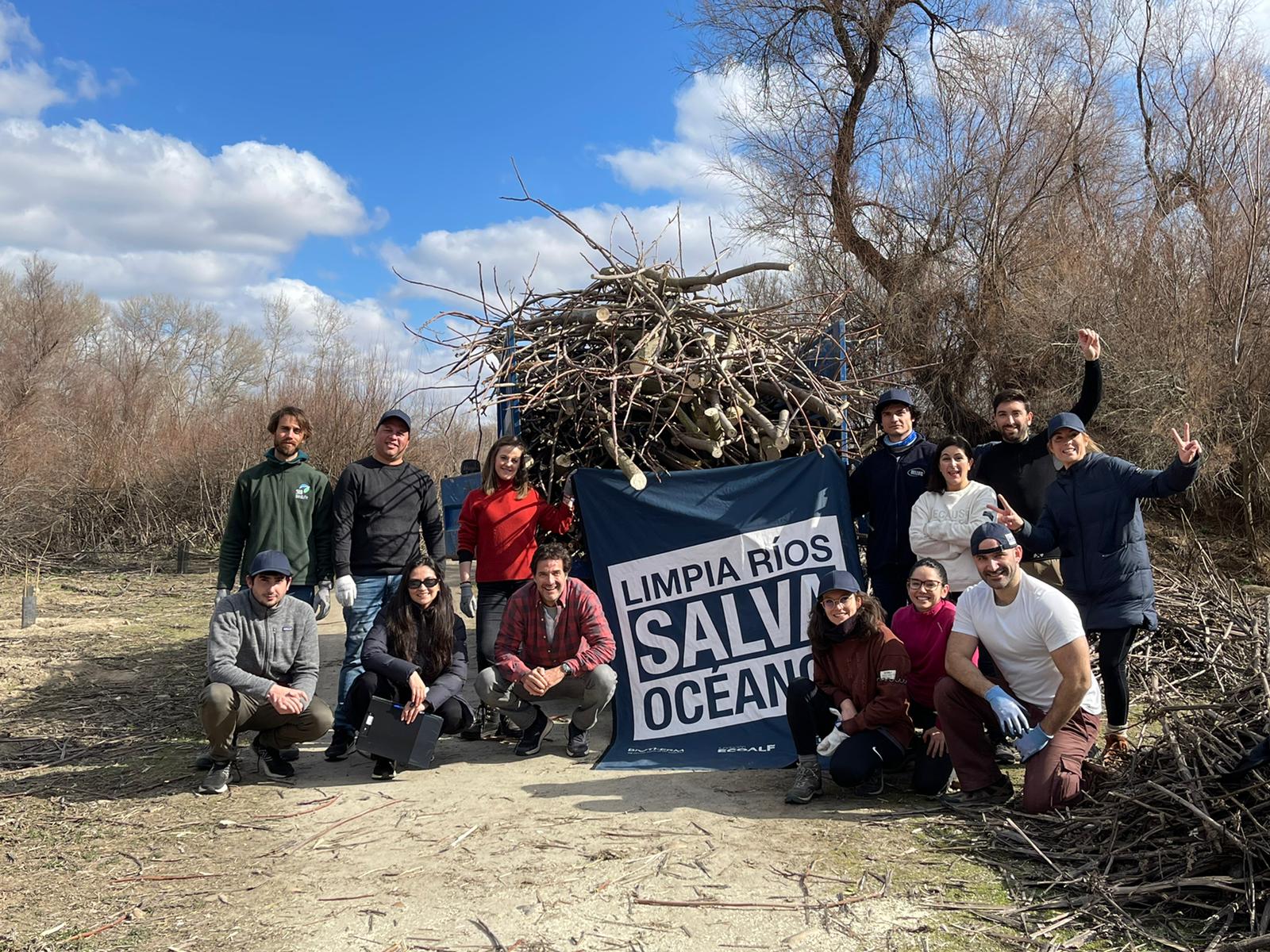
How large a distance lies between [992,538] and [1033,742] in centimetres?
88

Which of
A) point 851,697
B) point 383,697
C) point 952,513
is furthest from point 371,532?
point 952,513

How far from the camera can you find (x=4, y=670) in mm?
7422

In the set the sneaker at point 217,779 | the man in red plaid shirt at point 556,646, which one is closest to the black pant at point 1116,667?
the man in red plaid shirt at point 556,646

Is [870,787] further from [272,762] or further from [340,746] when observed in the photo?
[272,762]

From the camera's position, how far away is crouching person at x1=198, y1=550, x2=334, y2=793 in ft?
15.5

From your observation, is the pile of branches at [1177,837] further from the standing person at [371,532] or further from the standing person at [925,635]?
the standing person at [371,532]

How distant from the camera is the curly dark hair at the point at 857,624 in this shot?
14.8 ft

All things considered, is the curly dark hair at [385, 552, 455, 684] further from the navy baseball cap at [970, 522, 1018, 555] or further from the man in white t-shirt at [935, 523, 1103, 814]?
the navy baseball cap at [970, 522, 1018, 555]

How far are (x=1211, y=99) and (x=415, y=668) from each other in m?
13.8

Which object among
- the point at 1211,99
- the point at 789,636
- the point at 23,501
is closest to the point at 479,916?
the point at 789,636

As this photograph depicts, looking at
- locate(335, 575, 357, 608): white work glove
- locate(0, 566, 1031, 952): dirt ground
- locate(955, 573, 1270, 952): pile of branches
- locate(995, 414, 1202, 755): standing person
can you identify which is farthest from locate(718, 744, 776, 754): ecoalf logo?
locate(335, 575, 357, 608): white work glove

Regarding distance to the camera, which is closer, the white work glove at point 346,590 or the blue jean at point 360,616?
the white work glove at point 346,590

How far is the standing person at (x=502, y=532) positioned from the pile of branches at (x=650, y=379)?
0.37 metres

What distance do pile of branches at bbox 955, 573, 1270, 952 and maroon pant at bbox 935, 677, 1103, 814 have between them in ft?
0.30
